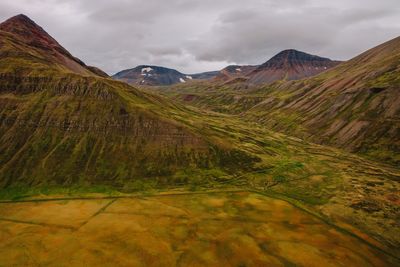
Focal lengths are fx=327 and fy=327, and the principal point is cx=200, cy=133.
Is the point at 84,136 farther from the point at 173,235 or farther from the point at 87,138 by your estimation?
the point at 173,235

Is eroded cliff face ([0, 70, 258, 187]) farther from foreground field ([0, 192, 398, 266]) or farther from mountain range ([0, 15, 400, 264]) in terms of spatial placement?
foreground field ([0, 192, 398, 266])

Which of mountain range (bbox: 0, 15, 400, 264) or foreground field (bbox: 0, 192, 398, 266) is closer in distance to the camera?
foreground field (bbox: 0, 192, 398, 266)

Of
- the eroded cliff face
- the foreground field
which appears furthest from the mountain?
the foreground field

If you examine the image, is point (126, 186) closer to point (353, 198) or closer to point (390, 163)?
point (353, 198)

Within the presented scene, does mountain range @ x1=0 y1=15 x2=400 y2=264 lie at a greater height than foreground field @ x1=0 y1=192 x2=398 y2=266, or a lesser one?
greater

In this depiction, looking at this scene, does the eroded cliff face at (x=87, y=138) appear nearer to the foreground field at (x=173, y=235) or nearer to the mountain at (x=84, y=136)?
the mountain at (x=84, y=136)

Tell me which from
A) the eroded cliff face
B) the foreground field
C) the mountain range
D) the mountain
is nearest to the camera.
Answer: the foreground field
